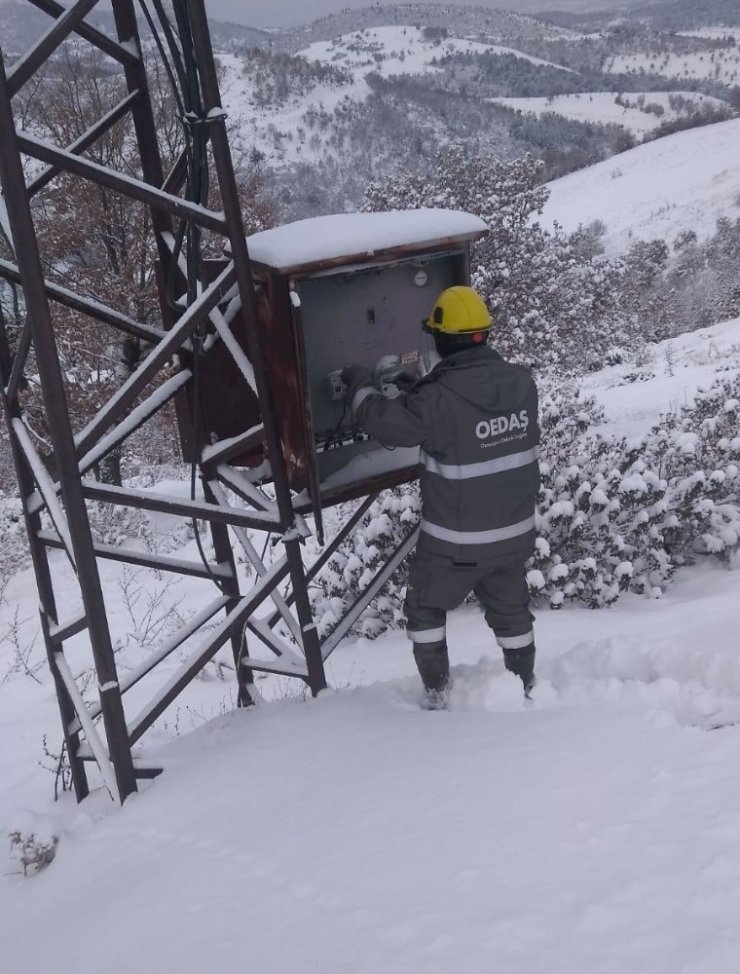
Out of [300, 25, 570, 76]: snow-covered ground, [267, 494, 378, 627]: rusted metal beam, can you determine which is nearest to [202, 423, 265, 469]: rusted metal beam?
[267, 494, 378, 627]: rusted metal beam

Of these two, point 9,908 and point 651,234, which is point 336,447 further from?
point 651,234

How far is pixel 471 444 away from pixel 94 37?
245 cm

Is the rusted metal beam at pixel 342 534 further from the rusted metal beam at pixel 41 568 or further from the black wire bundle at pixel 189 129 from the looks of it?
the rusted metal beam at pixel 41 568

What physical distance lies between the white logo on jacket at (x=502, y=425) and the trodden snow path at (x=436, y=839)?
1236mm

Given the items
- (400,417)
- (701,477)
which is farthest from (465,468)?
(701,477)

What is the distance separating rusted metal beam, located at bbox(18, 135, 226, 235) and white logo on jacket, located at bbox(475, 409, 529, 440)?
1.35 m

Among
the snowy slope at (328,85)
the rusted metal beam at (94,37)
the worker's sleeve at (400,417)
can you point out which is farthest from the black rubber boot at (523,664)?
the snowy slope at (328,85)

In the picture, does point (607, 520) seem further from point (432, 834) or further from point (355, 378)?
point (432, 834)

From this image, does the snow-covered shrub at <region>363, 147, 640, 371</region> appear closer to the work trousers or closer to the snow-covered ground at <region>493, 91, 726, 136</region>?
the work trousers

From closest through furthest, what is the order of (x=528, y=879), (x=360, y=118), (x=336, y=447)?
(x=528, y=879)
(x=336, y=447)
(x=360, y=118)

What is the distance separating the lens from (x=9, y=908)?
3.03 metres

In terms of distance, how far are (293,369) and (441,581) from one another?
119 cm

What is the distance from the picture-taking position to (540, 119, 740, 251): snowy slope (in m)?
41.3

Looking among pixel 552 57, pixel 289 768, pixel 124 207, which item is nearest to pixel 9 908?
pixel 289 768
